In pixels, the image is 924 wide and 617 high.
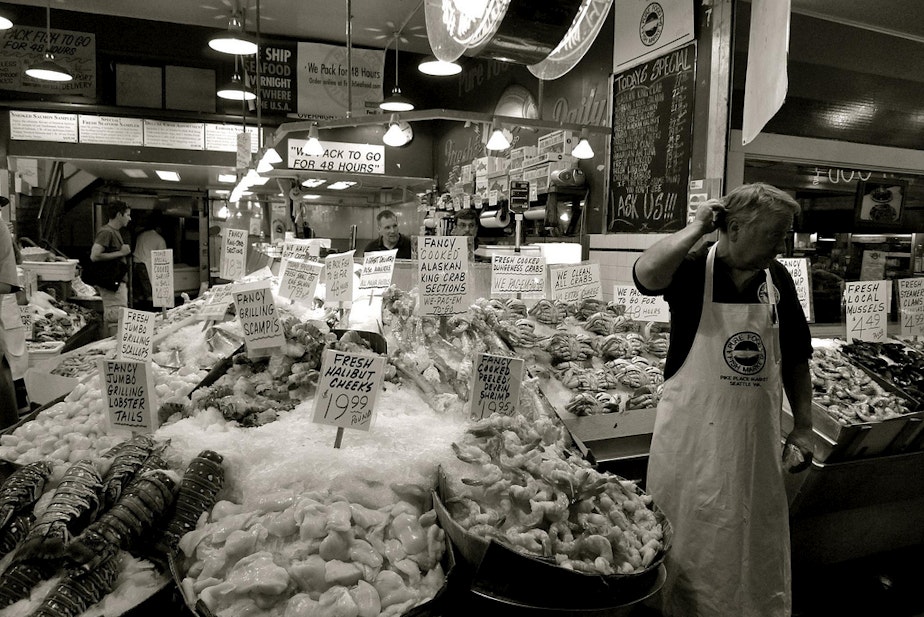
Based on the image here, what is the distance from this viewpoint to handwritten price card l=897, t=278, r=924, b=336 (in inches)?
153

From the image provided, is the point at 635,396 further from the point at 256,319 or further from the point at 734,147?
the point at 734,147

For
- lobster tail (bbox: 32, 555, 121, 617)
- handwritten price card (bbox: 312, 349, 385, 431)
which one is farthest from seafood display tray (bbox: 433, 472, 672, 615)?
lobster tail (bbox: 32, 555, 121, 617)

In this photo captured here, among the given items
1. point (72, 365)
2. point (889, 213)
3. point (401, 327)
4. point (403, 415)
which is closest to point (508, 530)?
point (403, 415)

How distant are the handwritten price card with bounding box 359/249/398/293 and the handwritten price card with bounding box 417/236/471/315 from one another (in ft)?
2.56

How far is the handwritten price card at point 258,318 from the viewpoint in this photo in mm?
2348

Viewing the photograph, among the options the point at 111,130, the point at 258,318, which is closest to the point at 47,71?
the point at 111,130

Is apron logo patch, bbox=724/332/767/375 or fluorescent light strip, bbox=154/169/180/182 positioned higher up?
fluorescent light strip, bbox=154/169/180/182

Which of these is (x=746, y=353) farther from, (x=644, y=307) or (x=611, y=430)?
(x=644, y=307)

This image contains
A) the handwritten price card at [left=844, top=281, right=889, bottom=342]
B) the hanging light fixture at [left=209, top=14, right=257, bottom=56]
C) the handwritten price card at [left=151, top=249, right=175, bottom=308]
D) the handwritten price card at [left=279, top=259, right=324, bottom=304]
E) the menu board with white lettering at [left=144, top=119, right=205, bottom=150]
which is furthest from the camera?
the menu board with white lettering at [left=144, top=119, right=205, bottom=150]

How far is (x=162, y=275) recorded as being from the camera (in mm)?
3994

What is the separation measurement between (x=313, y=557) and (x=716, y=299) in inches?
64.5

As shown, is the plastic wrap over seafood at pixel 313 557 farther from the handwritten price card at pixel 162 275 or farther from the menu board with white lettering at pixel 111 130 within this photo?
the menu board with white lettering at pixel 111 130

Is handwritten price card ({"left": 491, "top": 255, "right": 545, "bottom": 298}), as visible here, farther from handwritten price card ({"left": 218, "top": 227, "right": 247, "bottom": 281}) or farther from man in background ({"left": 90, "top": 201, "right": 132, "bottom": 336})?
man in background ({"left": 90, "top": 201, "right": 132, "bottom": 336})

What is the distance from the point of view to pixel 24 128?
845 centimetres
